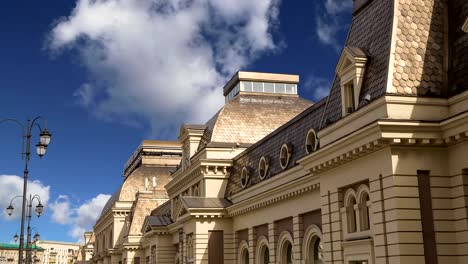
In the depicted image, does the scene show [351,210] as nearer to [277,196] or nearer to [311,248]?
[311,248]

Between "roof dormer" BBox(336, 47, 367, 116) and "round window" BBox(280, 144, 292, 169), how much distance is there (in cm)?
920

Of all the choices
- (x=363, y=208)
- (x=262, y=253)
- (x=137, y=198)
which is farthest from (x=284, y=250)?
(x=137, y=198)

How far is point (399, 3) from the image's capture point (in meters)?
19.7

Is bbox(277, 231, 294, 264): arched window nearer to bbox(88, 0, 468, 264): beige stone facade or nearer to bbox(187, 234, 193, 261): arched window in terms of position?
bbox(88, 0, 468, 264): beige stone facade


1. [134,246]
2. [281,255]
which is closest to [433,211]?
[281,255]

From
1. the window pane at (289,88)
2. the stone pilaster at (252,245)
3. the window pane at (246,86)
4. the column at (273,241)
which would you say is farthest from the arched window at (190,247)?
the window pane at (289,88)

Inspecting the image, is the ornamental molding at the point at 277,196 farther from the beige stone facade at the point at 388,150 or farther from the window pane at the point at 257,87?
the window pane at the point at 257,87

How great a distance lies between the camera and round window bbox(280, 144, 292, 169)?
29.9m

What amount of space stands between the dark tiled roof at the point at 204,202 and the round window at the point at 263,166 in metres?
4.66

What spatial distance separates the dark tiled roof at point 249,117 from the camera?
40625mm

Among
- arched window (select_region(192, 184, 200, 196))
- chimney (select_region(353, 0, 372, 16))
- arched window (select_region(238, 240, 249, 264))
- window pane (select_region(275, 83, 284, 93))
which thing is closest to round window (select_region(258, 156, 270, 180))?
arched window (select_region(238, 240, 249, 264))

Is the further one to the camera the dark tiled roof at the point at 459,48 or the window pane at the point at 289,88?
the window pane at the point at 289,88

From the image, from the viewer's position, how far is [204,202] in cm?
3700

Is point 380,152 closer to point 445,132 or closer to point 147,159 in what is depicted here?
point 445,132
